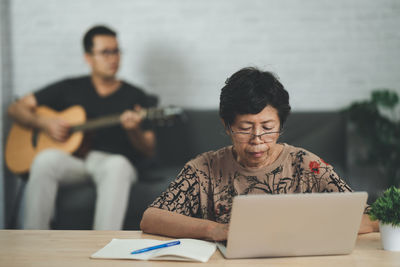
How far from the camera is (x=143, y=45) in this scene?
11.2 ft

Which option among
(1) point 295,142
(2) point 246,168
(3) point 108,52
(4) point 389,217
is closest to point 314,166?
(2) point 246,168

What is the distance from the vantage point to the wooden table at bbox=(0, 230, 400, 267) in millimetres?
1017

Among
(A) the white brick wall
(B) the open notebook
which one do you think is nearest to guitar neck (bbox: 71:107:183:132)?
(A) the white brick wall

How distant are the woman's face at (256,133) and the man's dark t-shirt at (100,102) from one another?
1662 mm

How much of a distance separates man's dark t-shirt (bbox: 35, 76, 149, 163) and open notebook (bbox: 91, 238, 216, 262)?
1778 millimetres

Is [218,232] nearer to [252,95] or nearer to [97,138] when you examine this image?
[252,95]

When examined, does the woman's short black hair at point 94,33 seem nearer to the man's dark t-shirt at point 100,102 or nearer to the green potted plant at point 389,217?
the man's dark t-shirt at point 100,102

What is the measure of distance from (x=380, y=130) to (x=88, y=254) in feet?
7.81

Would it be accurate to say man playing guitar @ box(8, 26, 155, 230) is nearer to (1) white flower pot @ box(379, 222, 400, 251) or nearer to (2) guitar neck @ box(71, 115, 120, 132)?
(2) guitar neck @ box(71, 115, 120, 132)

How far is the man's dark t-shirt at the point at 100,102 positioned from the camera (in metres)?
2.94

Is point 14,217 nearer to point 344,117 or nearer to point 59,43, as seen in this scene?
point 59,43

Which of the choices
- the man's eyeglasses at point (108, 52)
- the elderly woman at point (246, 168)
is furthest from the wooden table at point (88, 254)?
the man's eyeglasses at point (108, 52)

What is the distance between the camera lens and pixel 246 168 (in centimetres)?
141

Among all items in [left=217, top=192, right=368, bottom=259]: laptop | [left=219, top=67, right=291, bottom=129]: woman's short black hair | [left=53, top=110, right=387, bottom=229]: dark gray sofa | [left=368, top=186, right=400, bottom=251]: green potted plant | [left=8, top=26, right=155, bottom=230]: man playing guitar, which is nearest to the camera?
[left=217, top=192, right=368, bottom=259]: laptop
